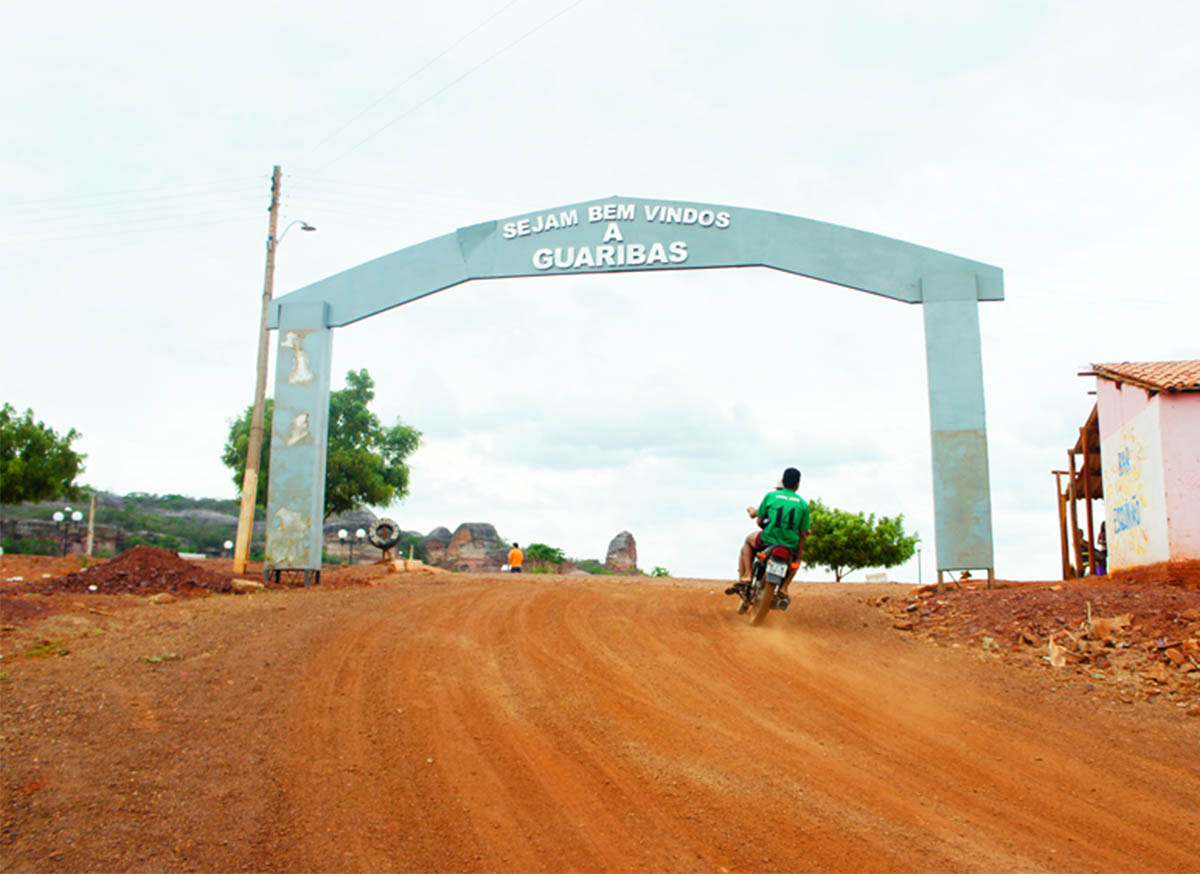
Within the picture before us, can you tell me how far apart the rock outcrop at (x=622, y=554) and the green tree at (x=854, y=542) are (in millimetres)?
8629

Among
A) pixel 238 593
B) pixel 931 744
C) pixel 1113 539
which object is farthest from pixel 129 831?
pixel 1113 539

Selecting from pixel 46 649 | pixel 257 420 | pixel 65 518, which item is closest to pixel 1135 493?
pixel 46 649

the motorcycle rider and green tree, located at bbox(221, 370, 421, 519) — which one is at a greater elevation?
green tree, located at bbox(221, 370, 421, 519)

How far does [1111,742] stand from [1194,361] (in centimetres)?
1067

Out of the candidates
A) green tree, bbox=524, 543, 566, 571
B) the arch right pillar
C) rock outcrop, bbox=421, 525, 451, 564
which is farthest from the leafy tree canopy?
the arch right pillar

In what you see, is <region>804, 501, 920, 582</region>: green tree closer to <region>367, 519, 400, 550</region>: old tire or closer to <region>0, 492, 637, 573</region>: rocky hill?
<region>0, 492, 637, 573</region>: rocky hill

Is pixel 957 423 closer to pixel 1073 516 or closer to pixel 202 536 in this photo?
A: pixel 1073 516

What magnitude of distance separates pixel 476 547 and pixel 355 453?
815 centimetres

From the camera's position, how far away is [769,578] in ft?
38.3

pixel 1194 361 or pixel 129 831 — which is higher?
pixel 1194 361

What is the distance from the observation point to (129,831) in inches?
229

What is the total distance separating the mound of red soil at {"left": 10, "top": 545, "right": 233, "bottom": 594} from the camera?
16.3 meters

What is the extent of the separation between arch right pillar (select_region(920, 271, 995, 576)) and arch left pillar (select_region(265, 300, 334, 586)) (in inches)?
451

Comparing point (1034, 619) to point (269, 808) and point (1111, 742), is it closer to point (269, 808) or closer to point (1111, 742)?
point (1111, 742)
